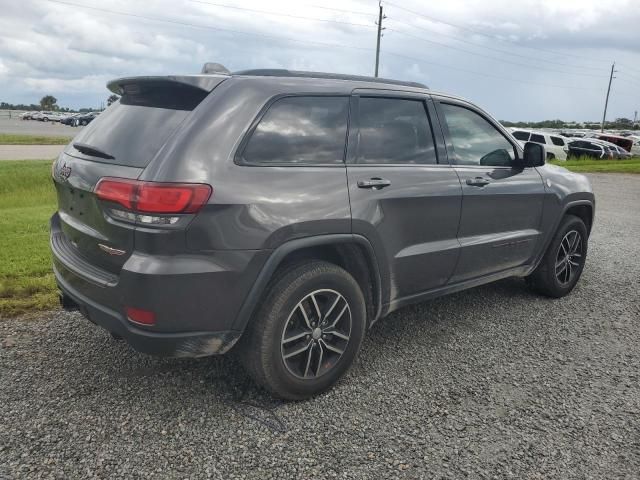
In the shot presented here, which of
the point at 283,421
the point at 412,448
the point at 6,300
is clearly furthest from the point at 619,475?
the point at 6,300

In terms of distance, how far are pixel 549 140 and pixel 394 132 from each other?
78.3ft

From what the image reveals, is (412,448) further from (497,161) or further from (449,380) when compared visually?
(497,161)

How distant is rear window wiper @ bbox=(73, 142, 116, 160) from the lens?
2863 millimetres

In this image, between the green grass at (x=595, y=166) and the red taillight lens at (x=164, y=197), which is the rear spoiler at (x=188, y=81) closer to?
the red taillight lens at (x=164, y=197)

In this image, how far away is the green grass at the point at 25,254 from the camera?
4344 mm

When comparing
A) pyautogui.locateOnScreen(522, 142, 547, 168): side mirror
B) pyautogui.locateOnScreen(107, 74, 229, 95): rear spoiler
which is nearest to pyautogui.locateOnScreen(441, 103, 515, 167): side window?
pyautogui.locateOnScreen(522, 142, 547, 168): side mirror

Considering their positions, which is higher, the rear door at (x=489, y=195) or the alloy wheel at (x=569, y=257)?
the rear door at (x=489, y=195)

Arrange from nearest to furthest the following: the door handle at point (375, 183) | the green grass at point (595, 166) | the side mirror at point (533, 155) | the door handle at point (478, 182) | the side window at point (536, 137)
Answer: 1. the door handle at point (375, 183)
2. the door handle at point (478, 182)
3. the side mirror at point (533, 155)
4. the green grass at point (595, 166)
5. the side window at point (536, 137)

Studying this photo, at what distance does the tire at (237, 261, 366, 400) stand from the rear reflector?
1.68 feet

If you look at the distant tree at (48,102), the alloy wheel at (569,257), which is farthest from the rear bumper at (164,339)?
the distant tree at (48,102)

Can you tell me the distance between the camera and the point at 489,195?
4000 millimetres

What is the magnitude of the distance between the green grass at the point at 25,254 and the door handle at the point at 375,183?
2.74 meters

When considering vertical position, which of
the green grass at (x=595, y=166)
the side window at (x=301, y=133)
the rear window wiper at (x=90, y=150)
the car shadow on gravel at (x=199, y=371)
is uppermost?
the side window at (x=301, y=133)

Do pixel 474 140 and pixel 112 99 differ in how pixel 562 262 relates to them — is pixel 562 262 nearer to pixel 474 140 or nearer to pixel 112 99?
pixel 474 140
